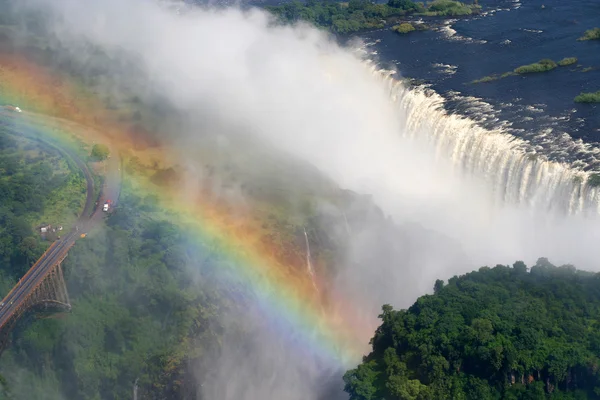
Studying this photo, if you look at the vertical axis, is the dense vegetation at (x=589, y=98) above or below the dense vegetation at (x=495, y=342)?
→ above

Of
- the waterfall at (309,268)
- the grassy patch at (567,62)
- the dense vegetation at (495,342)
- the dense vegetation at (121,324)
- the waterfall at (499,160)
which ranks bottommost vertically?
the dense vegetation at (121,324)

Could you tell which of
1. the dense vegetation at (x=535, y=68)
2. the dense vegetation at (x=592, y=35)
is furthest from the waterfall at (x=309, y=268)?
the dense vegetation at (x=592, y=35)

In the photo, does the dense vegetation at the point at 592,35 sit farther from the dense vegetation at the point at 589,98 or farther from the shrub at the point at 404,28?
the shrub at the point at 404,28

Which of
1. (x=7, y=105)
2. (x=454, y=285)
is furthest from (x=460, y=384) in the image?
(x=7, y=105)

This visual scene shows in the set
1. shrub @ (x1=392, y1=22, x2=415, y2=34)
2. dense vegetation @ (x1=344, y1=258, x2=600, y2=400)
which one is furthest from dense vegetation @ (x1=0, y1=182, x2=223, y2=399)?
shrub @ (x1=392, y1=22, x2=415, y2=34)

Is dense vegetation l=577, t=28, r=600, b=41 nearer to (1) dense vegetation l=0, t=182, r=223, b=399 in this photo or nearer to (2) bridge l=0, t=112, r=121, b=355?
(1) dense vegetation l=0, t=182, r=223, b=399

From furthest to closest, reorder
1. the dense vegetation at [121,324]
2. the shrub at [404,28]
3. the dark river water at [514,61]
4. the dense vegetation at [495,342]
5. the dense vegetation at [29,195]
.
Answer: the shrub at [404,28] → the dark river water at [514,61] → the dense vegetation at [29,195] → the dense vegetation at [121,324] → the dense vegetation at [495,342]

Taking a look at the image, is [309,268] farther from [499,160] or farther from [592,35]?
[592,35]
